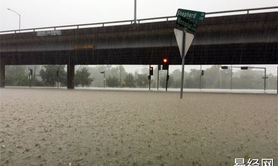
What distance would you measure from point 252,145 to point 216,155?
1.21 ft

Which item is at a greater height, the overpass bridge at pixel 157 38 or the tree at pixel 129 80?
the overpass bridge at pixel 157 38

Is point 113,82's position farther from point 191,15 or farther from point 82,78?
point 191,15

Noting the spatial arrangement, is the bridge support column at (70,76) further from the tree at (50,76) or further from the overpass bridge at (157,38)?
the tree at (50,76)

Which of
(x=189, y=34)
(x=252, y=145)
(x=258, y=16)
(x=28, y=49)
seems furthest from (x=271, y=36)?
(x=28, y=49)

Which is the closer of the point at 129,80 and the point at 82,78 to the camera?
→ the point at 82,78

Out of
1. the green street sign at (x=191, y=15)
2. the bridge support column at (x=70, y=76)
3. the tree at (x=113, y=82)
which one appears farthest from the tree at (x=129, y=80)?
the green street sign at (x=191, y=15)

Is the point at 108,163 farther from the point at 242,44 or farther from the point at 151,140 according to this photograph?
the point at 242,44

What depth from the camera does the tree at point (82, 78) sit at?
44469mm

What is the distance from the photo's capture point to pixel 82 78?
4441 cm

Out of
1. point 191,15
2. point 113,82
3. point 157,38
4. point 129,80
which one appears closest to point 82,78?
point 113,82

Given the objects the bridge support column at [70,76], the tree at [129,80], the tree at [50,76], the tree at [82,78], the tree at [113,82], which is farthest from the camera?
the tree at [129,80]

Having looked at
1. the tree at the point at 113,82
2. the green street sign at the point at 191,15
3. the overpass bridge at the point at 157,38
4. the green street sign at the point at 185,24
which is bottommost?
the tree at the point at 113,82

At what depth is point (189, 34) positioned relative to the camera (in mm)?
5840

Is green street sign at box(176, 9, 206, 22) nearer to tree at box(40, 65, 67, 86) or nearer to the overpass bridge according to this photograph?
the overpass bridge
